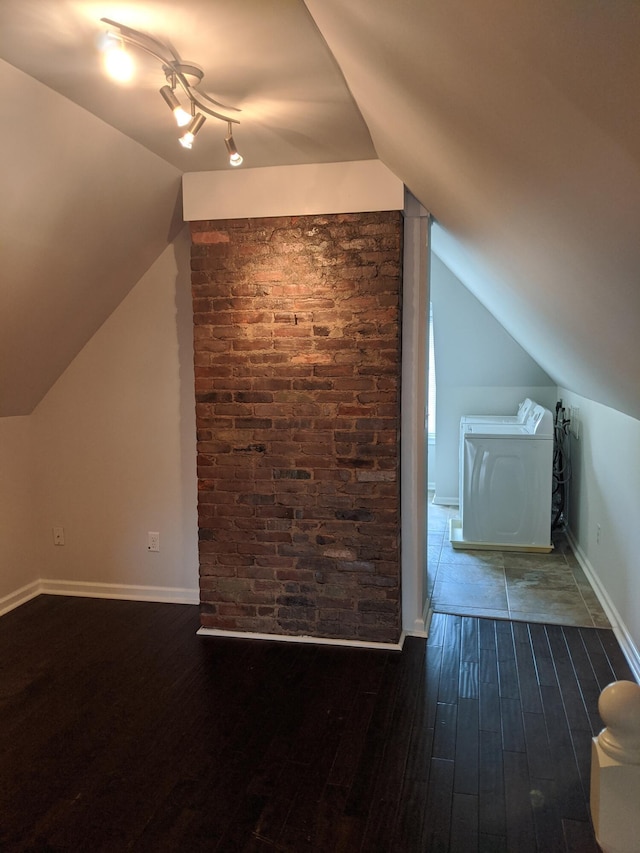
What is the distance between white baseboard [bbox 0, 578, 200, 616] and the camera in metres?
3.50

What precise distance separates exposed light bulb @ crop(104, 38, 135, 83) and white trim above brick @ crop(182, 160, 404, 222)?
1063 mm

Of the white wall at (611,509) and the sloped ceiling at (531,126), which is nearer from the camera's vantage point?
the sloped ceiling at (531,126)

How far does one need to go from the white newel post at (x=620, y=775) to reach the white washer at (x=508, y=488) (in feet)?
12.5

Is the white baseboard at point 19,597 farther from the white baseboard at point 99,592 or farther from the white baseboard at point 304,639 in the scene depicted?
the white baseboard at point 304,639

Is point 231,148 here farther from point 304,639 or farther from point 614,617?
point 614,617

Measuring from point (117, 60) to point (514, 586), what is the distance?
3302mm

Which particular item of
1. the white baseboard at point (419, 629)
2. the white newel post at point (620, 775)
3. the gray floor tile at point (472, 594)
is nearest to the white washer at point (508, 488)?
the gray floor tile at point (472, 594)

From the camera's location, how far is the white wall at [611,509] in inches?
112

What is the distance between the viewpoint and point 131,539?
3.55 meters

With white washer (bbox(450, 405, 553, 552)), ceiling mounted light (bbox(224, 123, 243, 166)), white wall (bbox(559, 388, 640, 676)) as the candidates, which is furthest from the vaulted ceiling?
white washer (bbox(450, 405, 553, 552))

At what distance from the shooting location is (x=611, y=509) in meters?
3.33

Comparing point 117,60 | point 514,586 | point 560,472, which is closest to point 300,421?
point 117,60

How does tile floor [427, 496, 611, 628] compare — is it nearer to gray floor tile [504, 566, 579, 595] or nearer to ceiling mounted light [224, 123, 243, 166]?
gray floor tile [504, 566, 579, 595]

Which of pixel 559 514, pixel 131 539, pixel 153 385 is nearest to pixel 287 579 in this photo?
pixel 131 539
